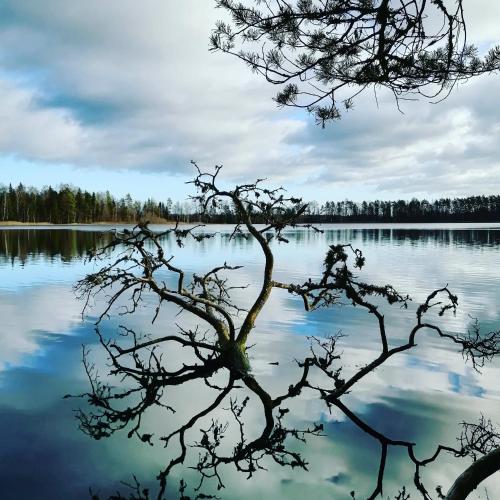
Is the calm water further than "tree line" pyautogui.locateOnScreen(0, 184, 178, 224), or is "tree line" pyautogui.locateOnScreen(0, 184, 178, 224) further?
"tree line" pyautogui.locateOnScreen(0, 184, 178, 224)

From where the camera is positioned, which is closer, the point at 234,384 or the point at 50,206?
the point at 234,384

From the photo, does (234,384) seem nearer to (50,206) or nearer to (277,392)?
(277,392)

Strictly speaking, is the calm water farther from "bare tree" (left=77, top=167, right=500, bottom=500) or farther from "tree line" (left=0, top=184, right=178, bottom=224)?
"tree line" (left=0, top=184, right=178, bottom=224)

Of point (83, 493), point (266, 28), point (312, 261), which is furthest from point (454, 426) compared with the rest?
point (312, 261)

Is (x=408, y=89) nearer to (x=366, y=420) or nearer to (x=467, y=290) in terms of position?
(x=366, y=420)

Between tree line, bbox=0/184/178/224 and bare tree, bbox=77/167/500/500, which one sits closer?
bare tree, bbox=77/167/500/500

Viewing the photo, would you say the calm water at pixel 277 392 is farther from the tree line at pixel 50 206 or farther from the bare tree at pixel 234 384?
the tree line at pixel 50 206

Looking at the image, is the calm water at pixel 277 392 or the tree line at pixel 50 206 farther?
the tree line at pixel 50 206

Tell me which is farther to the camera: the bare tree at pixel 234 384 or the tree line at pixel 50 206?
the tree line at pixel 50 206

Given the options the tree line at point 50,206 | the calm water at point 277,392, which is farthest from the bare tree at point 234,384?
the tree line at point 50,206

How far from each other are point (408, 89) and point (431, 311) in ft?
47.3

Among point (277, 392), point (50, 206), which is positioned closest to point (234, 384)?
point (277, 392)

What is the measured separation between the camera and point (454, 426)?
8039mm

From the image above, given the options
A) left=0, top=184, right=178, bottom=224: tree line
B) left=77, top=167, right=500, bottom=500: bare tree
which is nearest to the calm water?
left=77, top=167, right=500, bottom=500: bare tree
